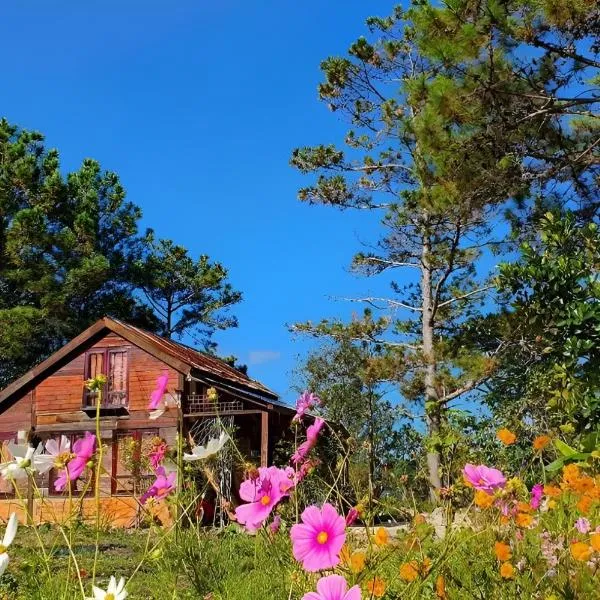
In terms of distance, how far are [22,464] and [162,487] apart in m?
0.42

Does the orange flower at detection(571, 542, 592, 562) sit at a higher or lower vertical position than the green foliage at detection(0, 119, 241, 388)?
lower

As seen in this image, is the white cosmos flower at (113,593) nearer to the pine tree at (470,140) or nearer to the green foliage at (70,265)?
the pine tree at (470,140)

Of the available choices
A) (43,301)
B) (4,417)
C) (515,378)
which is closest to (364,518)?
(515,378)

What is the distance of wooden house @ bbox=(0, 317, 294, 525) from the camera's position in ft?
53.0

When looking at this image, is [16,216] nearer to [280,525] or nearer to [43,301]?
[43,301]

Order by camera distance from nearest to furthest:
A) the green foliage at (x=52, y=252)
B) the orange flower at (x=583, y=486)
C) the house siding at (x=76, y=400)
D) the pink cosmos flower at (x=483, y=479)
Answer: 1. the pink cosmos flower at (x=483, y=479)
2. the orange flower at (x=583, y=486)
3. the house siding at (x=76, y=400)
4. the green foliage at (x=52, y=252)

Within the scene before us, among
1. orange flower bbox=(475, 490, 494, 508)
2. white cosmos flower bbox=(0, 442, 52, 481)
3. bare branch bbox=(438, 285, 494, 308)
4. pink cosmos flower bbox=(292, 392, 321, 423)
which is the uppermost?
bare branch bbox=(438, 285, 494, 308)

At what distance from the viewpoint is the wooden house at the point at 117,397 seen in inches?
636

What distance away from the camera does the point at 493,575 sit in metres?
1.70

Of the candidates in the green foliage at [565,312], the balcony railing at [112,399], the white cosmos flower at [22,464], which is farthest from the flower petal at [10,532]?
the balcony railing at [112,399]

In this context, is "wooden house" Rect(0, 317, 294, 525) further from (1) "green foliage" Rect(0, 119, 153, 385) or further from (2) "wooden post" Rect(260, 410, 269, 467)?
→ (1) "green foliage" Rect(0, 119, 153, 385)

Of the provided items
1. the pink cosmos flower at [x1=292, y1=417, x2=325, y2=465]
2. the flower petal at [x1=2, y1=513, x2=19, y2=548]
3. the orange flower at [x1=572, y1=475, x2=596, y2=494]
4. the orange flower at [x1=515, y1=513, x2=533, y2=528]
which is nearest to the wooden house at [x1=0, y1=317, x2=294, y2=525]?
the orange flower at [x1=572, y1=475, x2=596, y2=494]

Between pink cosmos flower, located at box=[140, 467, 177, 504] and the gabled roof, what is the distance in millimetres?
14409

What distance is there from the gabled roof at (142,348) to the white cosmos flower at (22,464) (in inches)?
578
